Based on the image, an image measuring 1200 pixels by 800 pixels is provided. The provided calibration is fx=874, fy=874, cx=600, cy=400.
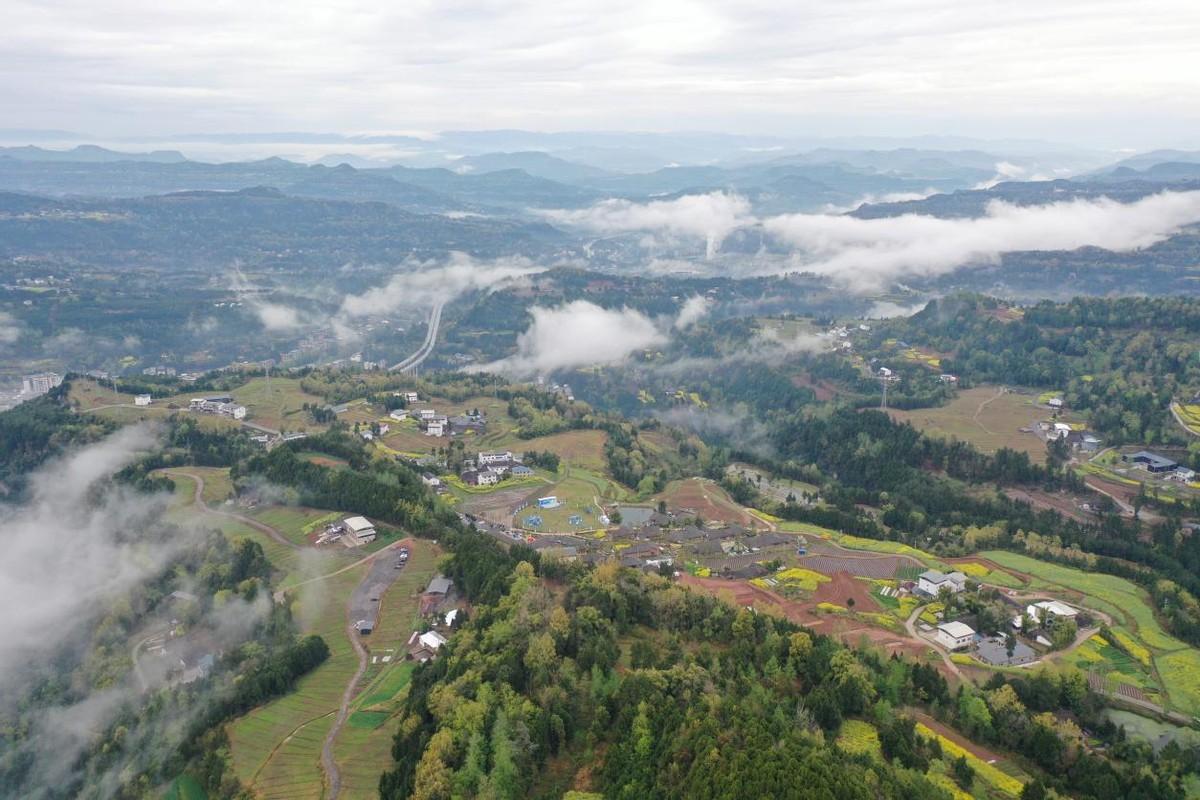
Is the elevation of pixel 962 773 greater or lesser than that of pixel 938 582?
greater

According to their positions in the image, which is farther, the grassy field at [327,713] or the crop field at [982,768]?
the grassy field at [327,713]

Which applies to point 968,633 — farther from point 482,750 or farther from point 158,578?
point 158,578

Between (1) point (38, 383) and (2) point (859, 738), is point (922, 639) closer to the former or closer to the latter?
(2) point (859, 738)

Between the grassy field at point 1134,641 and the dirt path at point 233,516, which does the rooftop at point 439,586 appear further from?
the grassy field at point 1134,641

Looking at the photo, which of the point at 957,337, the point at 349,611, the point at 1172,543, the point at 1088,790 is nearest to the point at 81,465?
the point at 349,611

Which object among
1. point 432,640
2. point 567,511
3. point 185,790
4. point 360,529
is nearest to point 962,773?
point 432,640

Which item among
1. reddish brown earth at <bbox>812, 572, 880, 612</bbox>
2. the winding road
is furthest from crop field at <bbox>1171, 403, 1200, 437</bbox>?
the winding road

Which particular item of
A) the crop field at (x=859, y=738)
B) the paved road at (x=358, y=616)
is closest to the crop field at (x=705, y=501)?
the paved road at (x=358, y=616)
